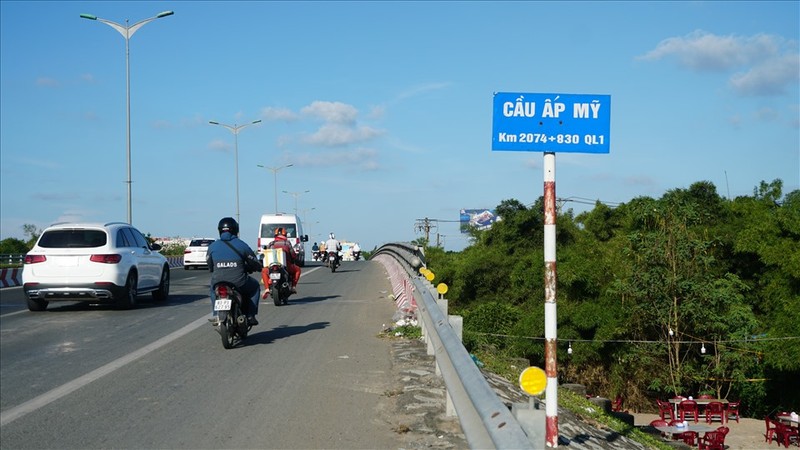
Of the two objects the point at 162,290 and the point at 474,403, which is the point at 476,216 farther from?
the point at 474,403

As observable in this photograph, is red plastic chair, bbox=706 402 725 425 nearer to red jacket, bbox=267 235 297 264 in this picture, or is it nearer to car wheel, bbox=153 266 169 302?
red jacket, bbox=267 235 297 264

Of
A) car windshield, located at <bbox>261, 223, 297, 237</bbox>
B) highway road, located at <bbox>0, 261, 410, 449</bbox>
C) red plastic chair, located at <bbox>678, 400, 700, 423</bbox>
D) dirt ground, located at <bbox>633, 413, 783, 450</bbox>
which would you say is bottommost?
dirt ground, located at <bbox>633, 413, 783, 450</bbox>

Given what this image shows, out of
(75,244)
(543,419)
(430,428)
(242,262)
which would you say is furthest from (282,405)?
(75,244)

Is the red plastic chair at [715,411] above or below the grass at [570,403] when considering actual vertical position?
below

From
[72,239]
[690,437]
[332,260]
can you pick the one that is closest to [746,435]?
[690,437]

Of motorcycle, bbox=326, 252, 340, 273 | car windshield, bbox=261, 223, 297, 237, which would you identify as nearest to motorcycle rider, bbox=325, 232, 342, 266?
motorcycle, bbox=326, 252, 340, 273

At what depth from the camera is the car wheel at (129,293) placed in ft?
56.7

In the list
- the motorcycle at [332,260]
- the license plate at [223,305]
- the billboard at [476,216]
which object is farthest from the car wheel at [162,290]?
the billboard at [476,216]

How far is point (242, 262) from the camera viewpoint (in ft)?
38.9

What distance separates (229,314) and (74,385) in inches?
114

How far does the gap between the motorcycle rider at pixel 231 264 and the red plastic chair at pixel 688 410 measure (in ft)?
70.6

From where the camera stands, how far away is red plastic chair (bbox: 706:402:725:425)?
103 feet

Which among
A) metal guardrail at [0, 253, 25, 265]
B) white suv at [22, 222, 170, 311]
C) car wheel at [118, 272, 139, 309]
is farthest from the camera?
metal guardrail at [0, 253, 25, 265]

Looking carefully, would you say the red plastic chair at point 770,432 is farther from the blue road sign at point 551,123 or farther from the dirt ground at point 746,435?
the blue road sign at point 551,123
